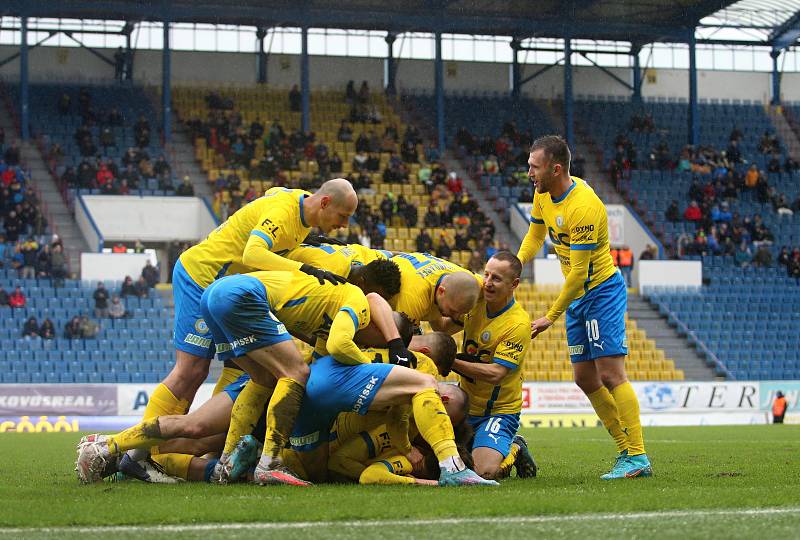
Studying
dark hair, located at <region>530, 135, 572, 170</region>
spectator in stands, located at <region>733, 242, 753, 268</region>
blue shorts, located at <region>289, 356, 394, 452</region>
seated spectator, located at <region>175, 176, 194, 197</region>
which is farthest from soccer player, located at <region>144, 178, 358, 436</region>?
spectator in stands, located at <region>733, 242, 753, 268</region>

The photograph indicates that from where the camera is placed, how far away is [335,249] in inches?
389

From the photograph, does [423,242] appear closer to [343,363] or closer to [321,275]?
[321,275]

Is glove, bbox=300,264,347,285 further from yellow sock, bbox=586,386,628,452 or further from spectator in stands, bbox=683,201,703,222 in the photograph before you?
spectator in stands, bbox=683,201,703,222

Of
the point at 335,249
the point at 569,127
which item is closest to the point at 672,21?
the point at 569,127

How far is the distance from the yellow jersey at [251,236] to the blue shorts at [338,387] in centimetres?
124

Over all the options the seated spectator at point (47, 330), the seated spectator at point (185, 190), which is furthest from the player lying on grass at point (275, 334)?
the seated spectator at point (185, 190)

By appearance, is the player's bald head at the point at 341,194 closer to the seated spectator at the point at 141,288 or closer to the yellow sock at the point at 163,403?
the yellow sock at the point at 163,403

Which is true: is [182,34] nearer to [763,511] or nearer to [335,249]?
[335,249]

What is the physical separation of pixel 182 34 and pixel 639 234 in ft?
60.8

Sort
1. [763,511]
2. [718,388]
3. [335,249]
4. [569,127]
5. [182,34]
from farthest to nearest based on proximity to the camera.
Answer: [182,34] < [569,127] < [718,388] < [335,249] < [763,511]

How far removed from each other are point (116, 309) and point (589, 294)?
22.7 meters

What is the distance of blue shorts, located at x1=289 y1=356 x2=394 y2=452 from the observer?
8062 mm

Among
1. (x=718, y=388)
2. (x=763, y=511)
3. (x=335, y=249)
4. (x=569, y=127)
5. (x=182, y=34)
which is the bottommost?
(x=718, y=388)

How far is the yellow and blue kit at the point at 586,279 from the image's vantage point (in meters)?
9.51
